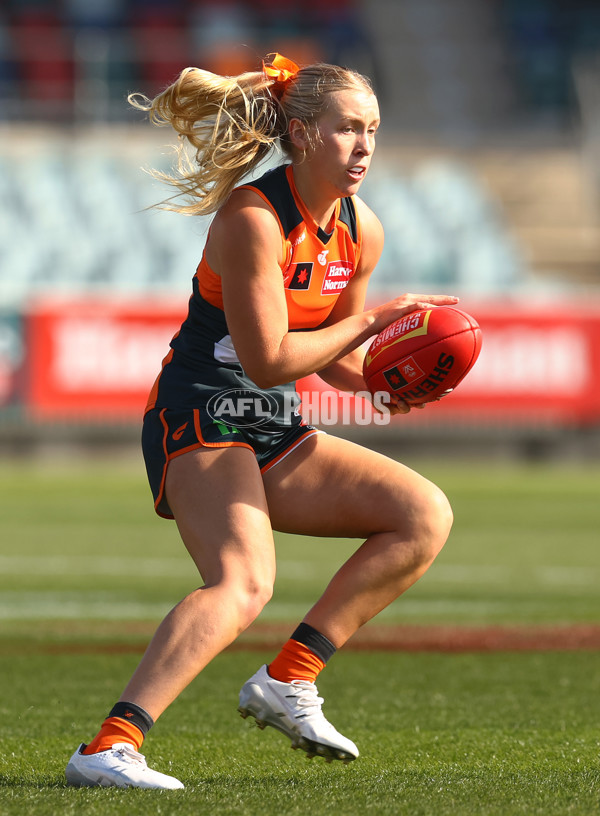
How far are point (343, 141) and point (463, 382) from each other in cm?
1624

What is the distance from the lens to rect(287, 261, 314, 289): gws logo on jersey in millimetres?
4203

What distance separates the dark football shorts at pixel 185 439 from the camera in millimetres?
4125

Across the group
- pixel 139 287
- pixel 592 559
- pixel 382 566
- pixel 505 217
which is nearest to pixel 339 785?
pixel 382 566

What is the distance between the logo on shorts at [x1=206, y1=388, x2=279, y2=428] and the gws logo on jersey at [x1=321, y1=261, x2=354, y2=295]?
391 mm

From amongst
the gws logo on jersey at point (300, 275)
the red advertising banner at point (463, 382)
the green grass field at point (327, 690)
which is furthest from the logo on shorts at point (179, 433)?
the red advertising banner at point (463, 382)

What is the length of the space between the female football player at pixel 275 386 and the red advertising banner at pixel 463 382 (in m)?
14.8

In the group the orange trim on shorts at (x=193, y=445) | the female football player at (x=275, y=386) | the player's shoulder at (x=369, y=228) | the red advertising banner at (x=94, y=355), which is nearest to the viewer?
the female football player at (x=275, y=386)

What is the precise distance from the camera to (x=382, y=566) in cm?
427

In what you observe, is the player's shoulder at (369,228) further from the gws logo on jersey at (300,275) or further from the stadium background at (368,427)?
the stadium background at (368,427)

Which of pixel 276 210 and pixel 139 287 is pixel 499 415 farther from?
pixel 276 210

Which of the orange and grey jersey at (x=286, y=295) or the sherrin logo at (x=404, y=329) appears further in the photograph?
the sherrin logo at (x=404, y=329)

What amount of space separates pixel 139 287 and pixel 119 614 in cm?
1412

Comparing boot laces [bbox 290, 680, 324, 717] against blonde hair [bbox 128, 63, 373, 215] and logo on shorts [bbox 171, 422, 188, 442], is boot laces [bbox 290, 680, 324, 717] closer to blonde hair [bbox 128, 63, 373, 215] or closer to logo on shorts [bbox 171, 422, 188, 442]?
logo on shorts [bbox 171, 422, 188, 442]

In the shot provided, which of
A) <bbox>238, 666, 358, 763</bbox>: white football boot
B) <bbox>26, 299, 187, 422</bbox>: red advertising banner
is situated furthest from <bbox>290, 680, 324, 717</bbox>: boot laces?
<bbox>26, 299, 187, 422</bbox>: red advertising banner
